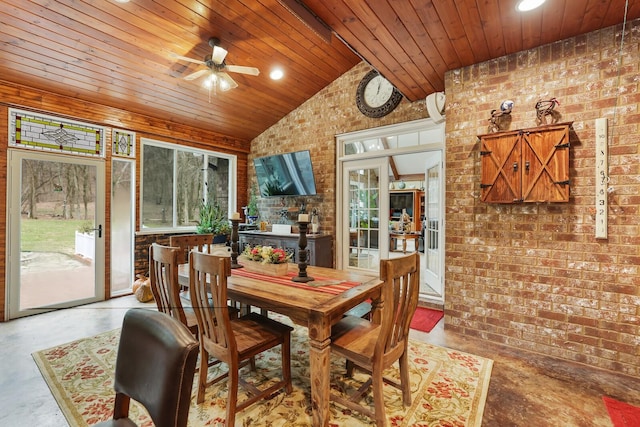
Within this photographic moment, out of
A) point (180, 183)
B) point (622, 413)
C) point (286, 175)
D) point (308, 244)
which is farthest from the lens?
point (180, 183)

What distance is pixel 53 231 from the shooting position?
3.75 metres

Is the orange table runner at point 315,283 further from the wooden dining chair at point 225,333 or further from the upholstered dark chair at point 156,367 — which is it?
the upholstered dark chair at point 156,367

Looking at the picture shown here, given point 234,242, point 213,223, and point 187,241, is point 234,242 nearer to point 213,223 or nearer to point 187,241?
point 187,241

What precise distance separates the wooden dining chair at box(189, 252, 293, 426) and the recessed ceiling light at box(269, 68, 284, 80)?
3.14 metres

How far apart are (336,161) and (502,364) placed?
3.27m

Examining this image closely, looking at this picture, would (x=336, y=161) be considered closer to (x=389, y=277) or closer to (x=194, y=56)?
(x=194, y=56)

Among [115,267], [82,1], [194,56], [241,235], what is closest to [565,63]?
[194,56]

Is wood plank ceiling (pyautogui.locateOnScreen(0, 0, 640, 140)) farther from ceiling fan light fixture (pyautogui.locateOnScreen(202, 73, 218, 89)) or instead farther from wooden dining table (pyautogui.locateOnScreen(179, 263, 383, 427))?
wooden dining table (pyautogui.locateOnScreen(179, 263, 383, 427))

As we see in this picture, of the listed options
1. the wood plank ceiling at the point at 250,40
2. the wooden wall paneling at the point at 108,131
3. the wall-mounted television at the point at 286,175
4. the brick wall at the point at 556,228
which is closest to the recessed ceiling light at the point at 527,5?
the wood plank ceiling at the point at 250,40

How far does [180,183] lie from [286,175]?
1.81 metres

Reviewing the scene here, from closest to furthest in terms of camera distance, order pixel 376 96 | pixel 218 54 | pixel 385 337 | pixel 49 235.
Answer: pixel 385 337
pixel 218 54
pixel 49 235
pixel 376 96

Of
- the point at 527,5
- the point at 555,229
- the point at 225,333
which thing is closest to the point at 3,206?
the point at 225,333

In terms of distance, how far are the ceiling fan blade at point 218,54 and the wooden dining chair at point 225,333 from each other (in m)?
2.12

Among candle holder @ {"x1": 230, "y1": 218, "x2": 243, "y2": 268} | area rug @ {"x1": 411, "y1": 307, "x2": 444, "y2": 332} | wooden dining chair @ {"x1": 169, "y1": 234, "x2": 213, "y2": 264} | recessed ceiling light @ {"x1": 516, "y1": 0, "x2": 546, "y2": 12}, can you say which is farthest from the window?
recessed ceiling light @ {"x1": 516, "y1": 0, "x2": 546, "y2": 12}
